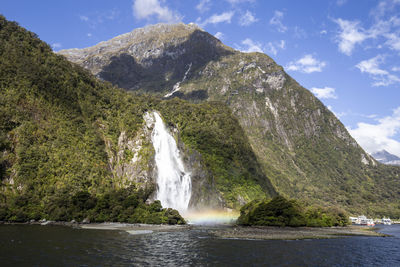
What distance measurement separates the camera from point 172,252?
3622 cm

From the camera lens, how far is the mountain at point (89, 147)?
71062 mm

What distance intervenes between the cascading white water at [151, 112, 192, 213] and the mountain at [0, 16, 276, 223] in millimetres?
2323

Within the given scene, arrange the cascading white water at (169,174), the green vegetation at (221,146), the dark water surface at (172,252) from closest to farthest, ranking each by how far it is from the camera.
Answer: the dark water surface at (172,252) → the cascading white water at (169,174) → the green vegetation at (221,146)

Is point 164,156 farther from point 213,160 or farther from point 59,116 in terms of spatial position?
point 59,116

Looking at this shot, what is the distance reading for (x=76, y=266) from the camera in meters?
28.0

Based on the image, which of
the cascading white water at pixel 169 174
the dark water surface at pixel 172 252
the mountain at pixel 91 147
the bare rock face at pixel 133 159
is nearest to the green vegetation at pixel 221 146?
the mountain at pixel 91 147

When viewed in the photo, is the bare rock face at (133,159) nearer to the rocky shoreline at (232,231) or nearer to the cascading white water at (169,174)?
the cascading white water at (169,174)

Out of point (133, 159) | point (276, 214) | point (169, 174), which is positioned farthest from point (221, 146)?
point (276, 214)

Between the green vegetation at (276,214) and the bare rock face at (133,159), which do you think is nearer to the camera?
the green vegetation at (276,214)

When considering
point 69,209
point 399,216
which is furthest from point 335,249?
point 399,216

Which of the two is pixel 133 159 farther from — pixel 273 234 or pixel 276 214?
pixel 273 234

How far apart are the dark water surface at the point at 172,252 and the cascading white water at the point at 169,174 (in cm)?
4821

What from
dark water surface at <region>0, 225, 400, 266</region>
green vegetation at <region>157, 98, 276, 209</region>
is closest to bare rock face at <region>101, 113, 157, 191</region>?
green vegetation at <region>157, 98, 276, 209</region>

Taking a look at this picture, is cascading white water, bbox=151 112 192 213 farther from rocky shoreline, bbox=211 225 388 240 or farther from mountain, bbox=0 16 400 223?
rocky shoreline, bbox=211 225 388 240
